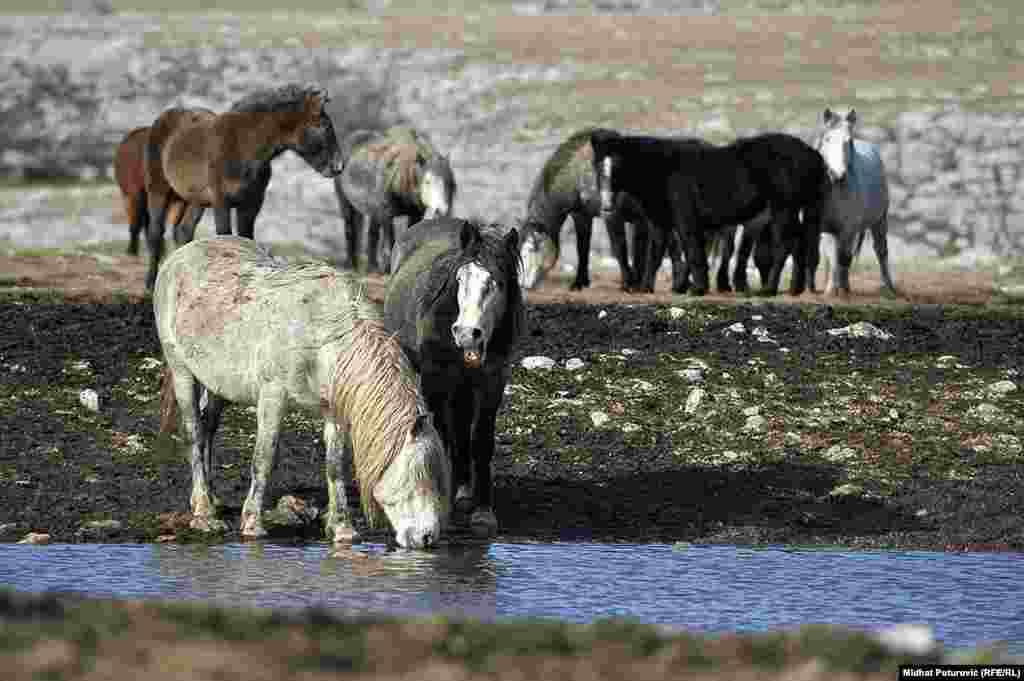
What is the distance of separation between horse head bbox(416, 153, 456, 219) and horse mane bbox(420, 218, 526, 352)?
10334 mm

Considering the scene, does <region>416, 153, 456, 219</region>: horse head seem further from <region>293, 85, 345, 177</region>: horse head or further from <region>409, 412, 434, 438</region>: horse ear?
<region>409, 412, 434, 438</region>: horse ear

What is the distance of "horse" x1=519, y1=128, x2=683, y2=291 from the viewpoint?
21.2 m

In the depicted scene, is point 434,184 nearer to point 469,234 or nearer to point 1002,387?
point 1002,387

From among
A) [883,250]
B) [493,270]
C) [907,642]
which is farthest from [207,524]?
[883,250]

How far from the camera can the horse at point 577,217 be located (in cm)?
2123

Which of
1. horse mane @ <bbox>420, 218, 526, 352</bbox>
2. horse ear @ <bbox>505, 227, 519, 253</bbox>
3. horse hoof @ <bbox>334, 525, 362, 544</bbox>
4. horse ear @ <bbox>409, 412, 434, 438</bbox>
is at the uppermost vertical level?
horse ear @ <bbox>505, 227, 519, 253</bbox>

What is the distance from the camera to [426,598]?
8.78m

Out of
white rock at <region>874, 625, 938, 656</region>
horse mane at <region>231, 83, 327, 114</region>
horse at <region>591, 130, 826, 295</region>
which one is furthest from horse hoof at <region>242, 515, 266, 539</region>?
horse at <region>591, 130, 826, 295</region>

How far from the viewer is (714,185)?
20078 millimetres

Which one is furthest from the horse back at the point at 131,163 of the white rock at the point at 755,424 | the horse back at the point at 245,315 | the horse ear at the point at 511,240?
the horse ear at the point at 511,240

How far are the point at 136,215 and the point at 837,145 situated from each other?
941 centimetres

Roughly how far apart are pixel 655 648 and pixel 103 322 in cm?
1037

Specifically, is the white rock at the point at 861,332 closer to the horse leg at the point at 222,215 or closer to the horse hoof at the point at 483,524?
the horse leg at the point at 222,215

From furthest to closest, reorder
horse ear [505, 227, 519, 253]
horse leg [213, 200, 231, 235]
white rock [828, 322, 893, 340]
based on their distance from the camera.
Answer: horse leg [213, 200, 231, 235]
white rock [828, 322, 893, 340]
horse ear [505, 227, 519, 253]
